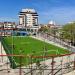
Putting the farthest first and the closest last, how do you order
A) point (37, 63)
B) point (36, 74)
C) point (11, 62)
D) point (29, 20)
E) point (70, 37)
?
1. point (29, 20)
2. point (70, 37)
3. point (11, 62)
4. point (37, 63)
5. point (36, 74)

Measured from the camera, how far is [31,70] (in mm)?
16297

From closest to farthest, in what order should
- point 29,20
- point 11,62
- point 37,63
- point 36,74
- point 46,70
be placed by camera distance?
point 36,74
point 46,70
point 37,63
point 11,62
point 29,20

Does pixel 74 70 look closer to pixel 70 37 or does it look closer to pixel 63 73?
pixel 63 73

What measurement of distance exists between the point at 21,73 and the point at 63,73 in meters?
2.43

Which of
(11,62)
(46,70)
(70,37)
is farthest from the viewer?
(70,37)

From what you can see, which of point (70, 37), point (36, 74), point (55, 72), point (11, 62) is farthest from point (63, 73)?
point (70, 37)

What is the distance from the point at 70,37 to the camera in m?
45.5

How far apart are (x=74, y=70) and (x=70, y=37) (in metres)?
28.9

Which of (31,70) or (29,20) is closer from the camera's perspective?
(31,70)

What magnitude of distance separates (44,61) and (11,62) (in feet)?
7.88

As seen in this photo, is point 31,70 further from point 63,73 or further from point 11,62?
point 11,62

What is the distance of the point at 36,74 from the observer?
15445 millimetres

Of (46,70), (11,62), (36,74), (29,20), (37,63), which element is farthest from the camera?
(29,20)

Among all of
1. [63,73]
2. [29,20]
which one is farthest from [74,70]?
[29,20]
